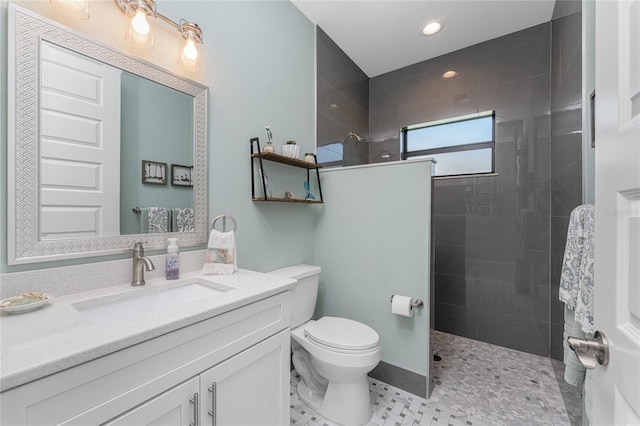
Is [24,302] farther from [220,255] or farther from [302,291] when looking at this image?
[302,291]

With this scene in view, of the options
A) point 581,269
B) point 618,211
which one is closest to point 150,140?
point 618,211

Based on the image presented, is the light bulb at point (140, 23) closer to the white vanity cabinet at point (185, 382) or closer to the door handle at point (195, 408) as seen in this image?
the white vanity cabinet at point (185, 382)

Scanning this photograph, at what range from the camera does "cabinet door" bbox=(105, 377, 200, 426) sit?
69 centimetres

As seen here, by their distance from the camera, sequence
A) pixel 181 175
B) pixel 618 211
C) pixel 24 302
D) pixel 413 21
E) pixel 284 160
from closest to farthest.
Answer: pixel 618 211 < pixel 24 302 < pixel 181 175 < pixel 284 160 < pixel 413 21

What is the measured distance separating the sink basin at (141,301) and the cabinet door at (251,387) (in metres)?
0.28

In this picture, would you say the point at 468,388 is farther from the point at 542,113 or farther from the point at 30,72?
the point at 30,72

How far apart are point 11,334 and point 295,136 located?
1724 mm

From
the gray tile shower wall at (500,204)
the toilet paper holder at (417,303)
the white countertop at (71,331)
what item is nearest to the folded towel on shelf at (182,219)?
the white countertop at (71,331)

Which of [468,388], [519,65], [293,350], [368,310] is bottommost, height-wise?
[468,388]

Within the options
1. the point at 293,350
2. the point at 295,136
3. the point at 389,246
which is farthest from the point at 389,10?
the point at 293,350

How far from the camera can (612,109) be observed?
1.75 feet

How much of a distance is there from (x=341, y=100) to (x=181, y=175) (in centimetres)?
177

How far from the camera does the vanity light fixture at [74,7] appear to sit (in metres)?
0.95

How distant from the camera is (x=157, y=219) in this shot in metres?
1.23
